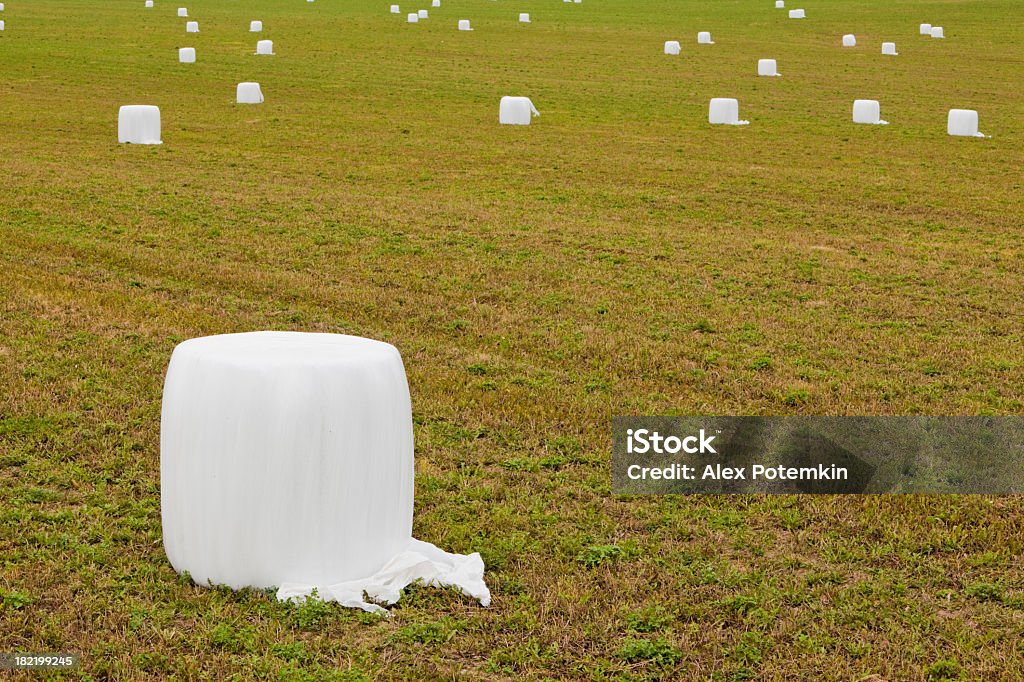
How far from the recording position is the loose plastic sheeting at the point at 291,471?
603cm

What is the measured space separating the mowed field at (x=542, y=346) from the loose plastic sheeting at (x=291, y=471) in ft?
0.67

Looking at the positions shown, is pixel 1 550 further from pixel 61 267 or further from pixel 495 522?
pixel 61 267

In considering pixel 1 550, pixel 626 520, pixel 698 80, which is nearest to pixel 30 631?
pixel 1 550

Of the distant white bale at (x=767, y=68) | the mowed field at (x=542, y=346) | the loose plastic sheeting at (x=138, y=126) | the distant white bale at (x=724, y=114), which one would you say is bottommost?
the mowed field at (x=542, y=346)

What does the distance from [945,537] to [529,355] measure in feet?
15.7

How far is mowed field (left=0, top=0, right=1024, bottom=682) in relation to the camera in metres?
6.01

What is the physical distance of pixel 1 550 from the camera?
682 cm

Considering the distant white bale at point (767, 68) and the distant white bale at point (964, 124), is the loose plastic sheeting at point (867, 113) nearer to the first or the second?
the distant white bale at point (964, 124)

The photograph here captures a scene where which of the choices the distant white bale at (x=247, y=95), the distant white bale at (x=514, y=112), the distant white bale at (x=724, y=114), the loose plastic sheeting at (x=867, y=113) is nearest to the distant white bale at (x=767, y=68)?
the loose plastic sheeting at (x=867, y=113)

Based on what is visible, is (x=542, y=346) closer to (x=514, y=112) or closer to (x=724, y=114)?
(x=514, y=112)

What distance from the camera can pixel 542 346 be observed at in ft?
38.0

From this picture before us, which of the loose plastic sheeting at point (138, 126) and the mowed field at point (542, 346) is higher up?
the loose plastic sheeting at point (138, 126)

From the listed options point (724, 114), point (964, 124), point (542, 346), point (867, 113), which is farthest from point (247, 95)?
point (542, 346)

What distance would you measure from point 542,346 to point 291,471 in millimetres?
5730
